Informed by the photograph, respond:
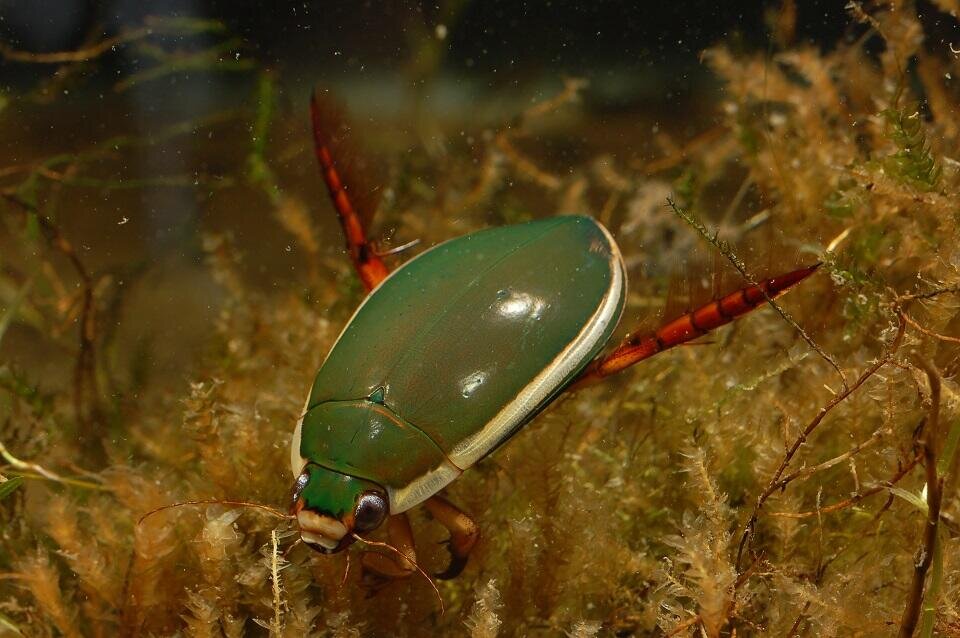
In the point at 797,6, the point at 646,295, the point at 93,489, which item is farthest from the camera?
the point at 797,6

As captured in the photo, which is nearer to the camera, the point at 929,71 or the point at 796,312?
the point at 796,312

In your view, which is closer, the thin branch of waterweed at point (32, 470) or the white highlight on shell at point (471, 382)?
the white highlight on shell at point (471, 382)

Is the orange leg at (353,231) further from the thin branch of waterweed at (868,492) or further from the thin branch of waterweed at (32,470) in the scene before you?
the thin branch of waterweed at (868,492)

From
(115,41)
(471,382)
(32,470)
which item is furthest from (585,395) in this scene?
(115,41)

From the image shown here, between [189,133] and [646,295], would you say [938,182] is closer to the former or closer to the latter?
[646,295]

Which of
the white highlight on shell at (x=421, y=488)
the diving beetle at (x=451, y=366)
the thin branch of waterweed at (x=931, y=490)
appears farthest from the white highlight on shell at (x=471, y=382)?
the thin branch of waterweed at (x=931, y=490)

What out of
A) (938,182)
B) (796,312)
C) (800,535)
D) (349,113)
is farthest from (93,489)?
(938,182)

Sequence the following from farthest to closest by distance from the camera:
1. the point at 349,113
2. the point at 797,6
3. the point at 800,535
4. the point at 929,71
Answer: the point at 797,6
the point at 929,71
the point at 349,113
the point at 800,535

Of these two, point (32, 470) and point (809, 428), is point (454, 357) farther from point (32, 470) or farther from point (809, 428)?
point (32, 470)
